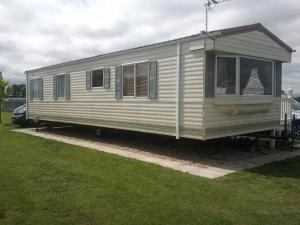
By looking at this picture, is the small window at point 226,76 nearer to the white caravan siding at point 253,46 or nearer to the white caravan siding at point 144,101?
A: the white caravan siding at point 253,46

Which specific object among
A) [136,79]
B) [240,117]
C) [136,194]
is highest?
[136,79]

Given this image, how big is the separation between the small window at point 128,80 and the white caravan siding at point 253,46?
309 cm

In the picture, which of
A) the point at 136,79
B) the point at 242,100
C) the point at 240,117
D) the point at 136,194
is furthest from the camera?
the point at 136,79

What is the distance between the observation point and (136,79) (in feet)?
35.8

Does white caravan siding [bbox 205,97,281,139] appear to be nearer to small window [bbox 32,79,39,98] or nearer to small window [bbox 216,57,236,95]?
small window [bbox 216,57,236,95]

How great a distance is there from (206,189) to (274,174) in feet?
6.59

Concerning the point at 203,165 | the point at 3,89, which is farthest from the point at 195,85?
the point at 3,89

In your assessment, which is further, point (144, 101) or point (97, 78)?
point (97, 78)

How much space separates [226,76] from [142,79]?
2472 mm

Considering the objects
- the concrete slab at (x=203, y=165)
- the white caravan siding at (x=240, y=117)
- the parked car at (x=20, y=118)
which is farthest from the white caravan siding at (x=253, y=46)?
the parked car at (x=20, y=118)

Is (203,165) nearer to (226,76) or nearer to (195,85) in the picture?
(195,85)

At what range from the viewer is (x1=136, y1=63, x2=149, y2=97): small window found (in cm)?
1056

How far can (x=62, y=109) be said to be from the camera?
15102mm

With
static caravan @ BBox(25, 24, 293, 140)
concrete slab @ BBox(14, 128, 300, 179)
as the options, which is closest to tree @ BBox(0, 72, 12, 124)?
static caravan @ BBox(25, 24, 293, 140)
